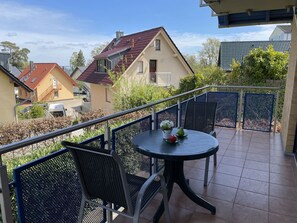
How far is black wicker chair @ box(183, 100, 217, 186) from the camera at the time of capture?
3.13 m

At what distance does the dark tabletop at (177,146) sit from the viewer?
187cm

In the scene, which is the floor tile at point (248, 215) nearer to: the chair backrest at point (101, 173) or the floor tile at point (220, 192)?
the floor tile at point (220, 192)

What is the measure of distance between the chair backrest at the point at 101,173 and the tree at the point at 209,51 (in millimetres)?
25041

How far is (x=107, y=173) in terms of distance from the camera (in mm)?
1386

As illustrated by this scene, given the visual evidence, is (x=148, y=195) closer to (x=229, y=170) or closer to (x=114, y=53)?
(x=229, y=170)

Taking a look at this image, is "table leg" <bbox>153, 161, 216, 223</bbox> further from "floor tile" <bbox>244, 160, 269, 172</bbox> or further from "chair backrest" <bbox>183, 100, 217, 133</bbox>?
"floor tile" <bbox>244, 160, 269, 172</bbox>

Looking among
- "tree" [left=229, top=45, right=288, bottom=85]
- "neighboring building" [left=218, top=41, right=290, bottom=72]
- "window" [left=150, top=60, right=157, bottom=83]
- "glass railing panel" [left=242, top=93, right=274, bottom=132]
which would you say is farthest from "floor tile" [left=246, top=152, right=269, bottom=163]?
"neighboring building" [left=218, top=41, right=290, bottom=72]

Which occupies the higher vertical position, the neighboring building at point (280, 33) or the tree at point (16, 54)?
the neighboring building at point (280, 33)

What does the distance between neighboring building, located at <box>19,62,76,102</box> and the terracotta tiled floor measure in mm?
23612

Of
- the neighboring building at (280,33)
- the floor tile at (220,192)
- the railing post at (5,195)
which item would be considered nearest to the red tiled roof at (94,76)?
the floor tile at (220,192)

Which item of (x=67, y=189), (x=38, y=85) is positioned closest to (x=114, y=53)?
(x=38, y=85)

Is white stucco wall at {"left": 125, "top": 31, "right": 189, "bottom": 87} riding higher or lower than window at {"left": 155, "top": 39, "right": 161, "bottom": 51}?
lower

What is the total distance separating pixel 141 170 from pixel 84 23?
34.1 m

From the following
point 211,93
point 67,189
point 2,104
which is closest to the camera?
point 67,189
